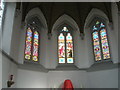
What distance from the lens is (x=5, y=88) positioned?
265 inches

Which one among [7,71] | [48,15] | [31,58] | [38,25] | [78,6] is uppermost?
[78,6]

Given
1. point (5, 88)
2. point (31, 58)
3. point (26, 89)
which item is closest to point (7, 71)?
point (5, 88)

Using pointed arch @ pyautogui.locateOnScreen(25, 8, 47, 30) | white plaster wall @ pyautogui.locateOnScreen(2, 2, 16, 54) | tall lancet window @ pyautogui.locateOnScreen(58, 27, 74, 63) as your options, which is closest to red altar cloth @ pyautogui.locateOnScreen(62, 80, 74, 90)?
tall lancet window @ pyautogui.locateOnScreen(58, 27, 74, 63)

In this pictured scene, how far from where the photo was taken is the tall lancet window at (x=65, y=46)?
11209 mm

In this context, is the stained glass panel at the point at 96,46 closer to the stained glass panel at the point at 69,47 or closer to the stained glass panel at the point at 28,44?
the stained glass panel at the point at 69,47

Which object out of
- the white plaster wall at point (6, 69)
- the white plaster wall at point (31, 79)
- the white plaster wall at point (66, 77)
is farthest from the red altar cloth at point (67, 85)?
the white plaster wall at point (6, 69)

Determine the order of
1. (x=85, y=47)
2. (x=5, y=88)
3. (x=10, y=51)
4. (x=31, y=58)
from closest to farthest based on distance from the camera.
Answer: (x=5, y=88)
(x=10, y=51)
(x=31, y=58)
(x=85, y=47)

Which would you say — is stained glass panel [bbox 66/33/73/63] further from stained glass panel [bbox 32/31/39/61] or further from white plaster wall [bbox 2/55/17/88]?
white plaster wall [bbox 2/55/17/88]

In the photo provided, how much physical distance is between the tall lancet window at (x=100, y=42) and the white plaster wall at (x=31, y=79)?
414 cm

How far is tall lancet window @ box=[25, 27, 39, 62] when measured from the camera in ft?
33.2

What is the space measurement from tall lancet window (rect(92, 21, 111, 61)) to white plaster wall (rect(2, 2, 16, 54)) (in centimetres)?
620

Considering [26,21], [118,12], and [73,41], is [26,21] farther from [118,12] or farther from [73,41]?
[118,12]

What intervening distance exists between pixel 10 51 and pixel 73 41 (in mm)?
5482

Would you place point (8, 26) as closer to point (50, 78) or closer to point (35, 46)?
point (35, 46)
